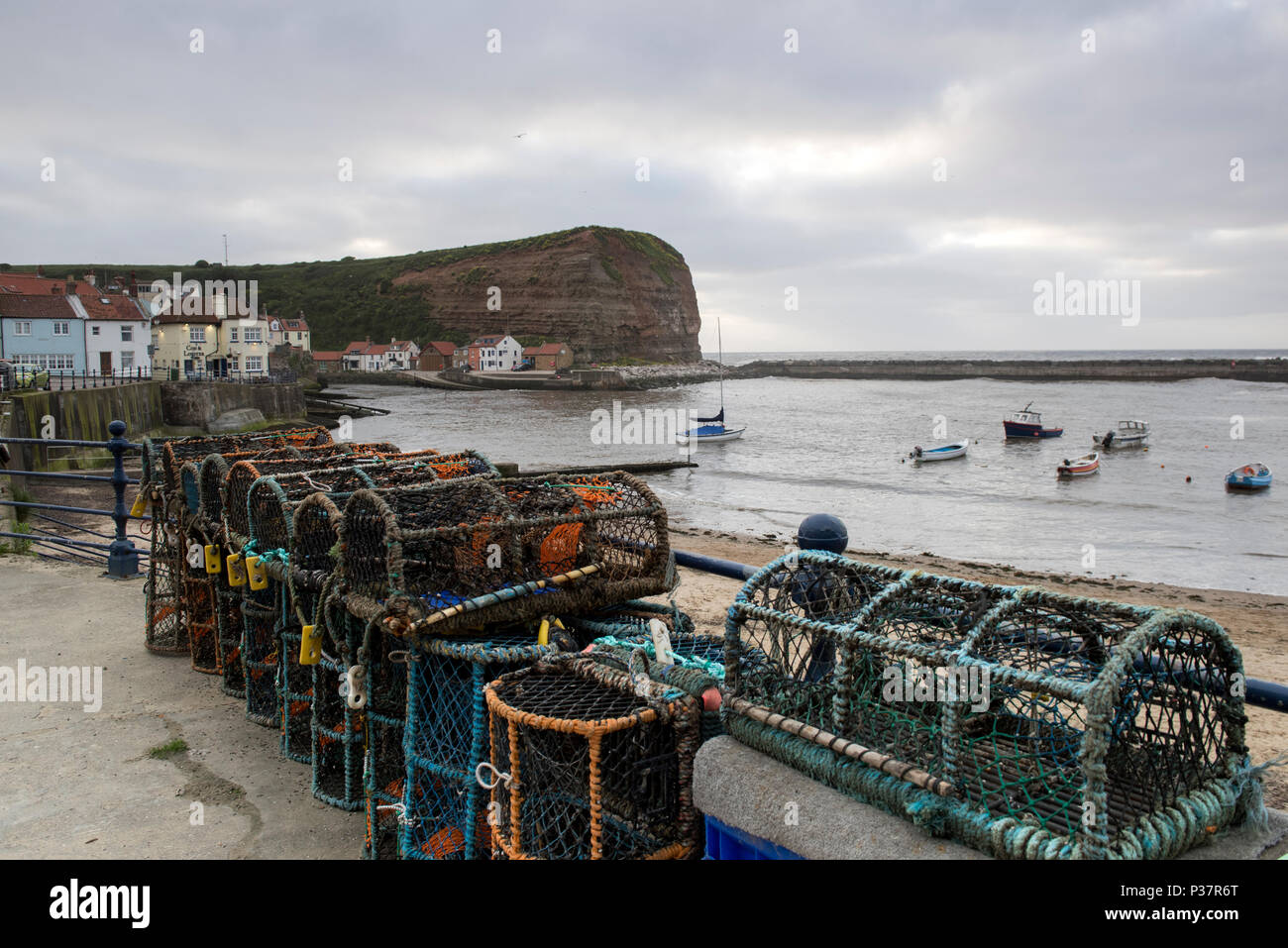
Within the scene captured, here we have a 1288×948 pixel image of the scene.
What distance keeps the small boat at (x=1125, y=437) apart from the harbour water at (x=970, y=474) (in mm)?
1214

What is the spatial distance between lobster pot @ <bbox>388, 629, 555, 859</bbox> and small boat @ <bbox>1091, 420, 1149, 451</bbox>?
48.9 metres

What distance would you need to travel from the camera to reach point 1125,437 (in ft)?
154

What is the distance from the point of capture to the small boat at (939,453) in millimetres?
40906

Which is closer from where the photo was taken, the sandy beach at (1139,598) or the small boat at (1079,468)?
the sandy beach at (1139,598)

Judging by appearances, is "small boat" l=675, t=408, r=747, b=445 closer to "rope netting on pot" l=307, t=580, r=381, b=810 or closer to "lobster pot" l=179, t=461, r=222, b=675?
"lobster pot" l=179, t=461, r=222, b=675

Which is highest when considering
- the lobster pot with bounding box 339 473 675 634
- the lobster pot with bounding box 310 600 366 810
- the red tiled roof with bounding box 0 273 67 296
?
the red tiled roof with bounding box 0 273 67 296

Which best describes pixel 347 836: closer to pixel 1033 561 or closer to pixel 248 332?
pixel 1033 561

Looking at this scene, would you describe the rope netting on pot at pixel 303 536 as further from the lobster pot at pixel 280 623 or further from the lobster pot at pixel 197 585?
the lobster pot at pixel 197 585

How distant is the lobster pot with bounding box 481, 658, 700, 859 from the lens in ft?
8.16

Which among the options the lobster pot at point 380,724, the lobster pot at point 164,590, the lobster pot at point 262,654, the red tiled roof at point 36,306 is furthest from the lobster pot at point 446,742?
the red tiled roof at point 36,306

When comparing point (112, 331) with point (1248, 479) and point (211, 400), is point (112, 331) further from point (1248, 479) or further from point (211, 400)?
point (1248, 479)

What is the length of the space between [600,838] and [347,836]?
1611mm

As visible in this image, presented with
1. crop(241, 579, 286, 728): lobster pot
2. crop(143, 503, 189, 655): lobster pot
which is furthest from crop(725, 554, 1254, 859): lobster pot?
crop(143, 503, 189, 655): lobster pot

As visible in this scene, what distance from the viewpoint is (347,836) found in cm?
362
